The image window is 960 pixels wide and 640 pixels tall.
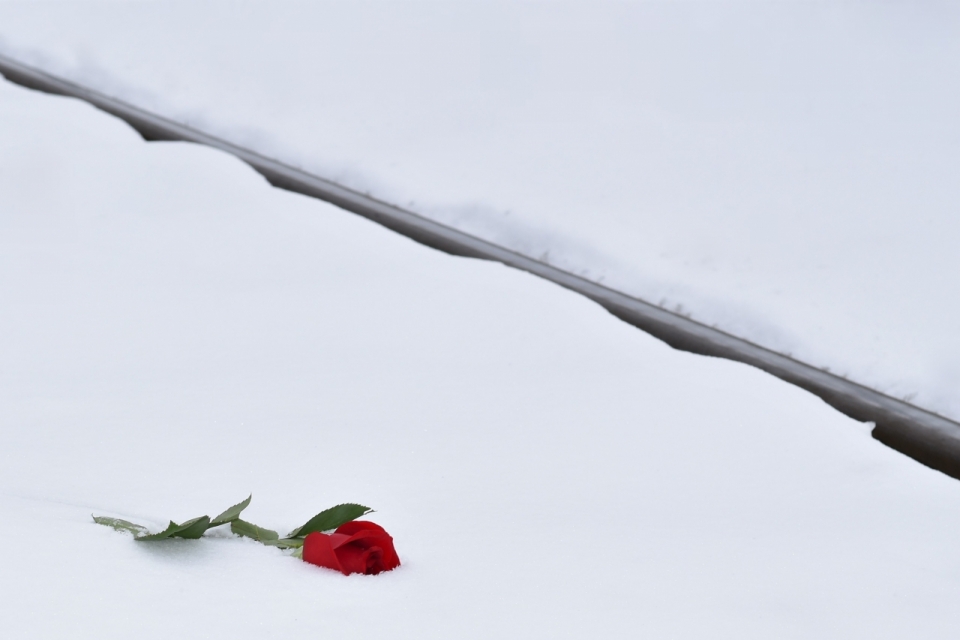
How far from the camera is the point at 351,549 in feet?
1.95

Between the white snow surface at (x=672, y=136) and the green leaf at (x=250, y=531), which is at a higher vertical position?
the white snow surface at (x=672, y=136)

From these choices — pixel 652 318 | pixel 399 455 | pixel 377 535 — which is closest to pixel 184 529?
pixel 377 535

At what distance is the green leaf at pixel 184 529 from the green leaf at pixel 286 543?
0.05 m

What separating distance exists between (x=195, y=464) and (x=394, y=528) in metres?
0.19

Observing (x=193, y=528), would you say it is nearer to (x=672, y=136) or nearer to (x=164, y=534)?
(x=164, y=534)

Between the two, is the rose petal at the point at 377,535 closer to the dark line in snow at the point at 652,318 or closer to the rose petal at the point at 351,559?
the rose petal at the point at 351,559

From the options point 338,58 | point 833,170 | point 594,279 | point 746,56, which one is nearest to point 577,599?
point 594,279

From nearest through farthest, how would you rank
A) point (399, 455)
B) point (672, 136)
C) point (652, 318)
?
point (399, 455), point (652, 318), point (672, 136)

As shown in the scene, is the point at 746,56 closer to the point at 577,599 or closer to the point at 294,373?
the point at 294,373

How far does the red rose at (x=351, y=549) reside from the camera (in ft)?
1.92

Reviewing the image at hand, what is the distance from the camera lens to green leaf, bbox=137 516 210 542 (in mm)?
568

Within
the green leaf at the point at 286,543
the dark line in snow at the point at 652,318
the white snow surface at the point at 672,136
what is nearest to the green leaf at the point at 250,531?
the green leaf at the point at 286,543

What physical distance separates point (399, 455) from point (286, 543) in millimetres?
276

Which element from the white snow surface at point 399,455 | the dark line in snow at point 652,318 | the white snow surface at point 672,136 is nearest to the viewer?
the white snow surface at point 399,455
